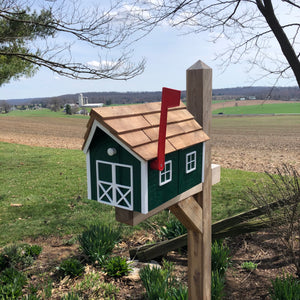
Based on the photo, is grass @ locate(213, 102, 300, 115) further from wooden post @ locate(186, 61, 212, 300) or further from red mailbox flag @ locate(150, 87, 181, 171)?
red mailbox flag @ locate(150, 87, 181, 171)

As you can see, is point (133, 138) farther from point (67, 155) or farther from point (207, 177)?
point (67, 155)

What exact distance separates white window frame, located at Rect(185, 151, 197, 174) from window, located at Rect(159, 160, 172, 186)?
24 centimetres

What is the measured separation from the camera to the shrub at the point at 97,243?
168 inches

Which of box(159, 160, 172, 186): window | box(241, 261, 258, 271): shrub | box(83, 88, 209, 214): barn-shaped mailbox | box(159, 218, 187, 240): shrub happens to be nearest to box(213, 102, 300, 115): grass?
box(159, 218, 187, 240): shrub

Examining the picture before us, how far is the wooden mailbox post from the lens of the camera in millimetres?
1799

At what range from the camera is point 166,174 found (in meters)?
2.03

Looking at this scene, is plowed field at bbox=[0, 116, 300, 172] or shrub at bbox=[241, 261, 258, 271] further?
plowed field at bbox=[0, 116, 300, 172]

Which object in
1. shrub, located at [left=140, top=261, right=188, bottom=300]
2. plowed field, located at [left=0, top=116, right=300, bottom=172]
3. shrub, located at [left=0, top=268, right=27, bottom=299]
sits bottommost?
plowed field, located at [left=0, top=116, right=300, bottom=172]

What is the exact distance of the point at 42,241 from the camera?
17.9 ft

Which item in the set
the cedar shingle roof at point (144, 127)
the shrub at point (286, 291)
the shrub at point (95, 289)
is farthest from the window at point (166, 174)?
the shrub at point (95, 289)

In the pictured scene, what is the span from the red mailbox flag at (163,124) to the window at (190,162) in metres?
0.47

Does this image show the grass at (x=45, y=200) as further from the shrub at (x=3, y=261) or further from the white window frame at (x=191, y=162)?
the white window frame at (x=191, y=162)

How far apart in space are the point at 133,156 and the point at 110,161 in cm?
20

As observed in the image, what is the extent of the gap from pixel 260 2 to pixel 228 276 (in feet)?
16.2
